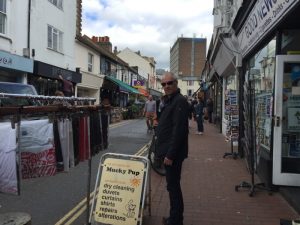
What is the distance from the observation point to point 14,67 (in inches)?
687

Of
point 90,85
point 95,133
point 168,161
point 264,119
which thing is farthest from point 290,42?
point 90,85

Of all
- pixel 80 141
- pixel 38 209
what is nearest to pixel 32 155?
pixel 80 141

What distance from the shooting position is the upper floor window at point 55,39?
22.4 metres

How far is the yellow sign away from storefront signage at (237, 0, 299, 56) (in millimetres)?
3059

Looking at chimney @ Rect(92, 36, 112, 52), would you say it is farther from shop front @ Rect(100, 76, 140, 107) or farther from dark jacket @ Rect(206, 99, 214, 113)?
dark jacket @ Rect(206, 99, 214, 113)

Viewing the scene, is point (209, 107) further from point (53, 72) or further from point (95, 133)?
point (95, 133)

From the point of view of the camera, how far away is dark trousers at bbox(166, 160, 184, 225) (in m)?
5.36

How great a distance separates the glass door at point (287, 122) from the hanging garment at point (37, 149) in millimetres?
4584

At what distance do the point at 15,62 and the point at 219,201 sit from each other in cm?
1298

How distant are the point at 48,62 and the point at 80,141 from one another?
17619 millimetres

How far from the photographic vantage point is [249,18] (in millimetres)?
10023

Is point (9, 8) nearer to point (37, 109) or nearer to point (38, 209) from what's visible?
point (38, 209)

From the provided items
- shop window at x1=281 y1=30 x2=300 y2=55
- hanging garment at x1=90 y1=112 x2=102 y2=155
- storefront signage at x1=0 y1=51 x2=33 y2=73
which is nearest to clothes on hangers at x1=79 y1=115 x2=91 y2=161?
hanging garment at x1=90 y1=112 x2=102 y2=155

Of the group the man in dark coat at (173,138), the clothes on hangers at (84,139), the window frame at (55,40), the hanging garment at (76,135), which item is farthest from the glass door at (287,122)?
the window frame at (55,40)
